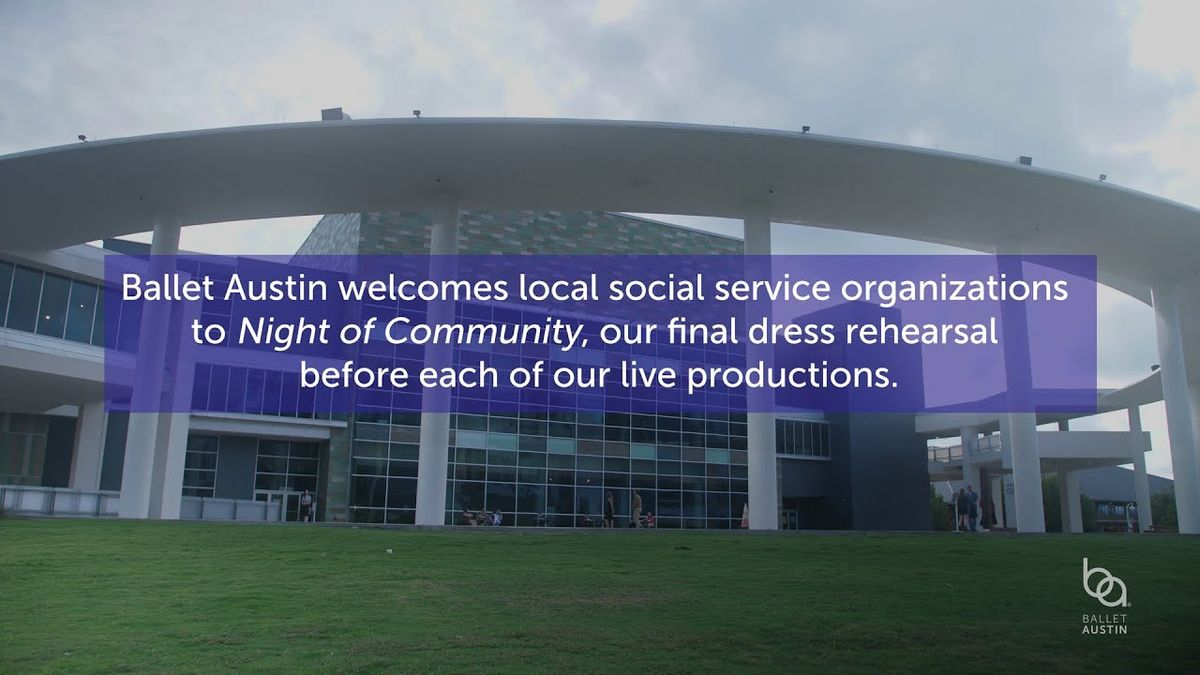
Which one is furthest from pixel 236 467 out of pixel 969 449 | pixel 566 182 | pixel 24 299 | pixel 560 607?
pixel 969 449

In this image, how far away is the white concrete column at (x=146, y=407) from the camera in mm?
22688

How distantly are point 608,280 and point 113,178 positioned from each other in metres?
35.7

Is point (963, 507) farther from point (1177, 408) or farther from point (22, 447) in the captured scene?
point (22, 447)

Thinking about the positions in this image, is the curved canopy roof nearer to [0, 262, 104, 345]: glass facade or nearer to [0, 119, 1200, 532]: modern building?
[0, 119, 1200, 532]: modern building

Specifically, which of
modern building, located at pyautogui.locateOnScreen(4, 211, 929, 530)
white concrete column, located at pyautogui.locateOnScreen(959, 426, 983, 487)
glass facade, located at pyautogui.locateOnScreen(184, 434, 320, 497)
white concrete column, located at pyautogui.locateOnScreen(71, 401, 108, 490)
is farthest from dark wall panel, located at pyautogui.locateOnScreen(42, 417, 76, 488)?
white concrete column, located at pyautogui.locateOnScreen(959, 426, 983, 487)

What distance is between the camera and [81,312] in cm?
2828

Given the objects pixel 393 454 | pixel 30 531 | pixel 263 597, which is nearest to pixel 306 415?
pixel 393 454

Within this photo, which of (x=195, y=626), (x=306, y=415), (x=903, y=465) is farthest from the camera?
(x=903, y=465)

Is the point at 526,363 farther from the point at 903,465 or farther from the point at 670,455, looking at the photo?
the point at 903,465

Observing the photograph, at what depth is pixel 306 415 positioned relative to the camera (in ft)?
122

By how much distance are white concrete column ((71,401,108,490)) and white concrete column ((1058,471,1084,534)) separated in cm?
4463

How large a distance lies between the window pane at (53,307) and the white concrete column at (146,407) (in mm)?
5657
